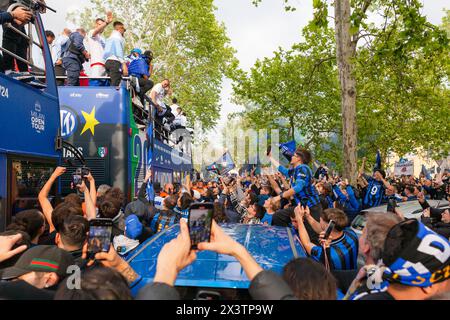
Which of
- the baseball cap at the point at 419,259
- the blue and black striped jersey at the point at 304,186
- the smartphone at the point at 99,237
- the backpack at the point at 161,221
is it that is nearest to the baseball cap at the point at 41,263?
the smartphone at the point at 99,237

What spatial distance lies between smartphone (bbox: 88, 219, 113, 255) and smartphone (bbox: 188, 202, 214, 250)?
592 mm

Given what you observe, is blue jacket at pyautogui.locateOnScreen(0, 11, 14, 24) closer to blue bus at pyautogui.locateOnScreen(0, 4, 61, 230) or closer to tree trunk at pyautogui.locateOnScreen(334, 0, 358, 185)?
blue bus at pyautogui.locateOnScreen(0, 4, 61, 230)

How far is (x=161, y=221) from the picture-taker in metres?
5.94

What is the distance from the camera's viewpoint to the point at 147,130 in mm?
9359

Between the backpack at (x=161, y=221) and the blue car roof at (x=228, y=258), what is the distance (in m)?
1.59

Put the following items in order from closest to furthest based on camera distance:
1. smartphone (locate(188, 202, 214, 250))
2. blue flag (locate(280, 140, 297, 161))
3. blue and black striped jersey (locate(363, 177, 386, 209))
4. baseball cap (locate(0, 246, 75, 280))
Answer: smartphone (locate(188, 202, 214, 250)) → baseball cap (locate(0, 246, 75, 280)) → blue flag (locate(280, 140, 297, 161)) → blue and black striped jersey (locate(363, 177, 386, 209))

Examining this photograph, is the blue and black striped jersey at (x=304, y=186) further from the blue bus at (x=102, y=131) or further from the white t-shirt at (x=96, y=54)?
the white t-shirt at (x=96, y=54)

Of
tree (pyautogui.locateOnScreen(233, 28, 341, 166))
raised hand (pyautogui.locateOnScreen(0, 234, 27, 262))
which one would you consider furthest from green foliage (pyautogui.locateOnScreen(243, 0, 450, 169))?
raised hand (pyautogui.locateOnScreen(0, 234, 27, 262))

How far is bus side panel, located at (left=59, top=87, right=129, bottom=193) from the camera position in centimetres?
760

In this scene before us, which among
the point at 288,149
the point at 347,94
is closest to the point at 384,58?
the point at 347,94

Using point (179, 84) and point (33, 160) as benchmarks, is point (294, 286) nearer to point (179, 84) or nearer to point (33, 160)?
point (33, 160)
